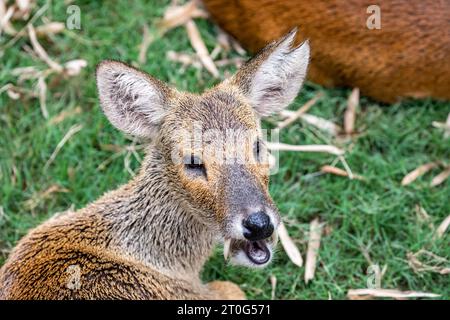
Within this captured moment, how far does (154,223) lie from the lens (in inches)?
206

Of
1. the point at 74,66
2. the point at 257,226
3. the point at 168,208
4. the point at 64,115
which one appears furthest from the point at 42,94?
the point at 257,226

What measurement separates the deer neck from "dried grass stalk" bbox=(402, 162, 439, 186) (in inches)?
77.9

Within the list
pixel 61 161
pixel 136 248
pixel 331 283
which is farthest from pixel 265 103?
pixel 61 161

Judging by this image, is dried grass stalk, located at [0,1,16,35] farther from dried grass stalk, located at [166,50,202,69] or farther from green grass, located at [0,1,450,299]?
dried grass stalk, located at [166,50,202,69]

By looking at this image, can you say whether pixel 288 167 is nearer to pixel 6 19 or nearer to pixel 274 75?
pixel 274 75

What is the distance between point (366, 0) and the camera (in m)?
6.34

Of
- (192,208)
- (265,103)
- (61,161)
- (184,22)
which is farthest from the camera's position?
(184,22)

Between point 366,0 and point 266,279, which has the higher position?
point 366,0

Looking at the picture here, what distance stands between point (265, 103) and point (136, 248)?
1.25 meters

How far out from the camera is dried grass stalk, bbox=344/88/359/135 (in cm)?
682

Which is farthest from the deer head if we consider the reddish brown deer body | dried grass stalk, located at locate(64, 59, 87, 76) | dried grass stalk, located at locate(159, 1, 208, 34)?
dried grass stalk, located at locate(159, 1, 208, 34)

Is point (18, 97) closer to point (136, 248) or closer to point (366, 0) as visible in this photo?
point (136, 248)

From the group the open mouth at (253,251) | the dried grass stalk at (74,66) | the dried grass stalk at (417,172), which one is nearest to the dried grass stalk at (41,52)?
the dried grass stalk at (74,66)

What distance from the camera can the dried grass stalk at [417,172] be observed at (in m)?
6.55
